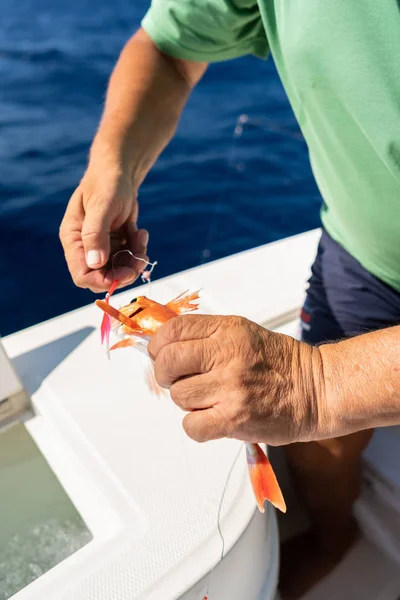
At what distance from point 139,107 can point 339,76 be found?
Result: 0.62 meters

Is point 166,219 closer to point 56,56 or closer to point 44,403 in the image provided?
Answer: point 44,403

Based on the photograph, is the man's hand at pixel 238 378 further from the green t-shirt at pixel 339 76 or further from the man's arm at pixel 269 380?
the green t-shirt at pixel 339 76

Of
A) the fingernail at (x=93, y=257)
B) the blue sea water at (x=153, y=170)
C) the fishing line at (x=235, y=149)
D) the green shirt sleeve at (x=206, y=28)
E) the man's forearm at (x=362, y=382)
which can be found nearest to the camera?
the man's forearm at (x=362, y=382)

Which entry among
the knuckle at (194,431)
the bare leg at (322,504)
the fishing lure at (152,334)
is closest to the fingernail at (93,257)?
the fishing lure at (152,334)

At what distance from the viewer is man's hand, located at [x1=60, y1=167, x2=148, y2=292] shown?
1225mm

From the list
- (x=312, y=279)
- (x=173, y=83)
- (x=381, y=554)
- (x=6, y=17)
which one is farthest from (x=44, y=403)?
(x=6, y=17)

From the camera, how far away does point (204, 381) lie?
2.89ft

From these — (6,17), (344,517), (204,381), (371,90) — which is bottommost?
(344,517)

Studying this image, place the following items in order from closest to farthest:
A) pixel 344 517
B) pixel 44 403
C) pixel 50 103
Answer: pixel 44 403
pixel 344 517
pixel 50 103

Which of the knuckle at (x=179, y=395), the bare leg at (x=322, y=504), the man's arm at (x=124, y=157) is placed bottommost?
the bare leg at (x=322, y=504)

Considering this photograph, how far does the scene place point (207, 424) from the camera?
0.90 metres

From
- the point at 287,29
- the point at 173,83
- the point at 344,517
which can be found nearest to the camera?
the point at 287,29

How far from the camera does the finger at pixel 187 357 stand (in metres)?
0.88

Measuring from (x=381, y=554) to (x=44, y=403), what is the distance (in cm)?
121
